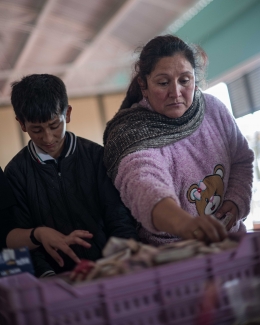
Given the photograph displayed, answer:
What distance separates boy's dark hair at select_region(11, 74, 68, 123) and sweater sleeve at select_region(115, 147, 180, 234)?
35 centimetres

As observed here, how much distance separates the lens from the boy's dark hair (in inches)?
62.5

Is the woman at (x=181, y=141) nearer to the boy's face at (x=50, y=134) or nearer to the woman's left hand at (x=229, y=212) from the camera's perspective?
the woman's left hand at (x=229, y=212)

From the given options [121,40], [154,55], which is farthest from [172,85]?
[121,40]

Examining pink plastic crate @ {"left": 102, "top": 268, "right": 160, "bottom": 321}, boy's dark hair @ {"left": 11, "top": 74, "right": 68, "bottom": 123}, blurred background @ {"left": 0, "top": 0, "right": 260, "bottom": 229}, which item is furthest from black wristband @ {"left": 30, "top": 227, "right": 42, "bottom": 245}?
blurred background @ {"left": 0, "top": 0, "right": 260, "bottom": 229}

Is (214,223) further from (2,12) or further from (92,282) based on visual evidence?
(2,12)

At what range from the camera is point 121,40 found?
8.23 meters

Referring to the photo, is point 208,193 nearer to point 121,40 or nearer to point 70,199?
point 70,199

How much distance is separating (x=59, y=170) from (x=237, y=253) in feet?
2.80

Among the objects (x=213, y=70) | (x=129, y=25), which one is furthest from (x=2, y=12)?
(x=213, y=70)

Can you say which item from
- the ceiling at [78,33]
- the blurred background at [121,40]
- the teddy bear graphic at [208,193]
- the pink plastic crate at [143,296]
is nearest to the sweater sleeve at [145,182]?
the teddy bear graphic at [208,193]

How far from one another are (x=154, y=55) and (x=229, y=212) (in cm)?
50

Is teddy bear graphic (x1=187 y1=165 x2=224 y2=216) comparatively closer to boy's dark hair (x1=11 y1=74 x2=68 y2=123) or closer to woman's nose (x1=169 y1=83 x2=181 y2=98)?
woman's nose (x1=169 y1=83 x2=181 y2=98)

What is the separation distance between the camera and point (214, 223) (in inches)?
36.4

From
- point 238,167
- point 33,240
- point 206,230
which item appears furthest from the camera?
point 238,167
